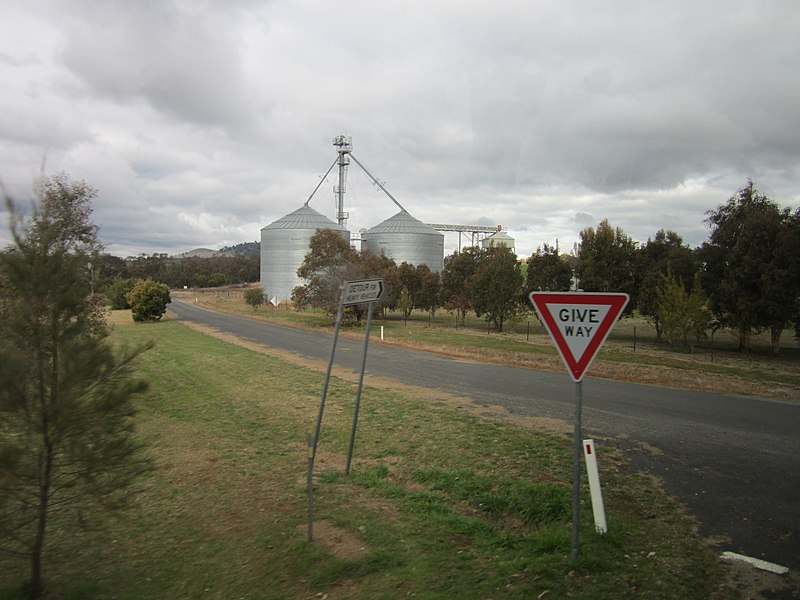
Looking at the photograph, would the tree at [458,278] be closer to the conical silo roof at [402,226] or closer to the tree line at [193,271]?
the conical silo roof at [402,226]

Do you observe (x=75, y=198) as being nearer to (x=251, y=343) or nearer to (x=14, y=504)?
(x=14, y=504)

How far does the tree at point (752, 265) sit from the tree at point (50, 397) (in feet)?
106

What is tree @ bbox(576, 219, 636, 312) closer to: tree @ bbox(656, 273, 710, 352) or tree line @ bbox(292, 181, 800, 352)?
tree line @ bbox(292, 181, 800, 352)

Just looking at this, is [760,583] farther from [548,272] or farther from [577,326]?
[548,272]

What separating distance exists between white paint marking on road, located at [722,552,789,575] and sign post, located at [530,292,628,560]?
55.1 inches

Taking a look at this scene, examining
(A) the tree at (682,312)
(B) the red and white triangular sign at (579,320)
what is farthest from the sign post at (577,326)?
(A) the tree at (682,312)

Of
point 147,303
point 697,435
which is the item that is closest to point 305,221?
point 147,303

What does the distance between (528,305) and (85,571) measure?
129 feet

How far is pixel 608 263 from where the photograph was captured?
37.7m

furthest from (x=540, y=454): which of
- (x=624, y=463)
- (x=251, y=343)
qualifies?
(x=251, y=343)

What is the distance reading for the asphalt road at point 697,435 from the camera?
547cm

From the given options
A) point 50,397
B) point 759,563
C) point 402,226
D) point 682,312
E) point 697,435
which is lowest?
point 697,435

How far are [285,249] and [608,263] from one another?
4370 cm

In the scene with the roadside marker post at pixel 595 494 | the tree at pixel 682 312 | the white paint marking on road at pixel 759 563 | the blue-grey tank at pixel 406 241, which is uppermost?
the blue-grey tank at pixel 406 241
